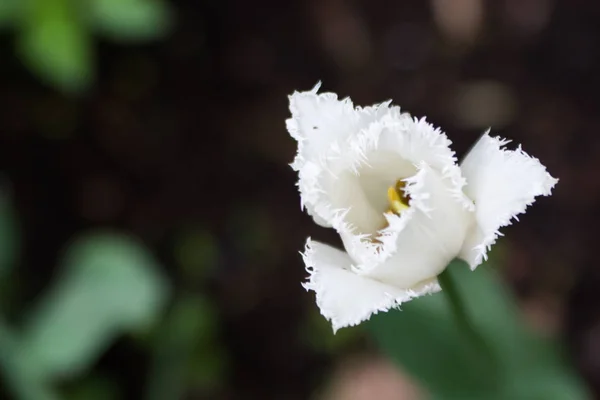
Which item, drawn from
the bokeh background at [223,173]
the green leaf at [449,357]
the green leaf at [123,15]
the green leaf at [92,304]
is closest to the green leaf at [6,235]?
the bokeh background at [223,173]

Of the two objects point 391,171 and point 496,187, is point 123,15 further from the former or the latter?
point 496,187

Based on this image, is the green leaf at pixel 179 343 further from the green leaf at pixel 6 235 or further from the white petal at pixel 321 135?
the white petal at pixel 321 135

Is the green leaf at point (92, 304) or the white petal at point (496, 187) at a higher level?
the white petal at point (496, 187)

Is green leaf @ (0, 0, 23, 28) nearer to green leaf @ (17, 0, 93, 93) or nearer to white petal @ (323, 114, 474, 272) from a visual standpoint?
green leaf @ (17, 0, 93, 93)

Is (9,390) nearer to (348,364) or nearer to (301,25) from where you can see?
(348,364)

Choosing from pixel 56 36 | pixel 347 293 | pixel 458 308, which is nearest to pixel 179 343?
pixel 56 36
